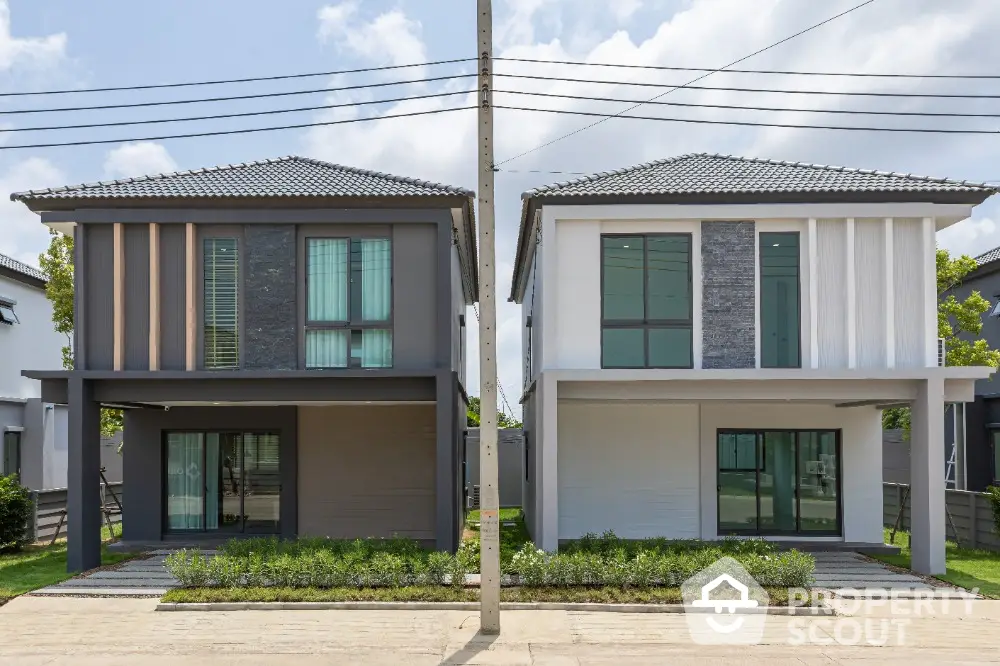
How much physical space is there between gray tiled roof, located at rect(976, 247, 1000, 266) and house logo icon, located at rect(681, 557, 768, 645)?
14.5 metres

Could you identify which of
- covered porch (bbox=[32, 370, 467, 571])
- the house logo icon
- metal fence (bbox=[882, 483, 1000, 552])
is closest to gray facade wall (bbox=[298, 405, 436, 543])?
covered porch (bbox=[32, 370, 467, 571])

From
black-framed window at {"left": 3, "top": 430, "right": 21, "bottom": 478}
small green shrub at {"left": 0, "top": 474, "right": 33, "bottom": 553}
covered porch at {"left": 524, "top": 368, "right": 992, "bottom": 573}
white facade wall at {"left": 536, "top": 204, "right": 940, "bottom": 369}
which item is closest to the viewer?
white facade wall at {"left": 536, "top": 204, "right": 940, "bottom": 369}

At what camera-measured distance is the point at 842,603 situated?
11.3 metres

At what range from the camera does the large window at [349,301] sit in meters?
14.2

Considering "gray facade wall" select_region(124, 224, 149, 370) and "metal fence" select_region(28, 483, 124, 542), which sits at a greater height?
"gray facade wall" select_region(124, 224, 149, 370)

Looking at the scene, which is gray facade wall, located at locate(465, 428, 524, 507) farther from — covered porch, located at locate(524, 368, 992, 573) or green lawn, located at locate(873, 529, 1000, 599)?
green lawn, located at locate(873, 529, 1000, 599)

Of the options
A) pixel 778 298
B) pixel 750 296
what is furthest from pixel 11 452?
pixel 778 298

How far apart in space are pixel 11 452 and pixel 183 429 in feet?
26.8

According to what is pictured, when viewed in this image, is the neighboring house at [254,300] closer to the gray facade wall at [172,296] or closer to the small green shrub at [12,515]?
the gray facade wall at [172,296]

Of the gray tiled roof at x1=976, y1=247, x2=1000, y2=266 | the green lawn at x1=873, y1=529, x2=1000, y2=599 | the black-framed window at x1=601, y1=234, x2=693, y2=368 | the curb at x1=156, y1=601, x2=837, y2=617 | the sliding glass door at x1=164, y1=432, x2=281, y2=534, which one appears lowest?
the green lawn at x1=873, y1=529, x2=1000, y2=599

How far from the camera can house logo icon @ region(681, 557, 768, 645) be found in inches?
386

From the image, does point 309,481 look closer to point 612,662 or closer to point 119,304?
point 119,304

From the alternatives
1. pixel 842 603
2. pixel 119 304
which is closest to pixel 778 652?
pixel 842 603

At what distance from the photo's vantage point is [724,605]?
1093cm
